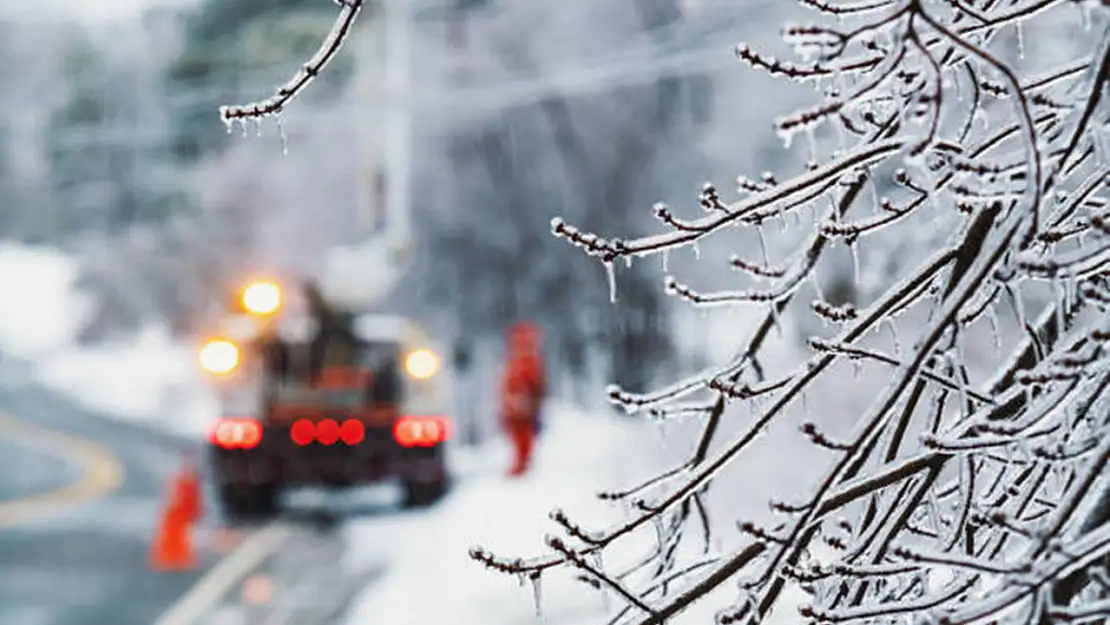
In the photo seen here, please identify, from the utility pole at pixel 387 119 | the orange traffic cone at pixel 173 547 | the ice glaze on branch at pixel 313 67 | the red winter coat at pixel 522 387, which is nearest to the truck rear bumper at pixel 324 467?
the orange traffic cone at pixel 173 547

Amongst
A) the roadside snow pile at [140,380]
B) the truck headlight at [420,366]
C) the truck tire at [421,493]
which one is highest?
the truck headlight at [420,366]

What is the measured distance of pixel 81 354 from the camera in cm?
3778

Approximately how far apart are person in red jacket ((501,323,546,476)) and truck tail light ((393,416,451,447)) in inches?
56.3

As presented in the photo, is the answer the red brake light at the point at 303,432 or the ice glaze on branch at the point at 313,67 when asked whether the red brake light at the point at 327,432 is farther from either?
the ice glaze on branch at the point at 313,67

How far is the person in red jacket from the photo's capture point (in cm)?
1566

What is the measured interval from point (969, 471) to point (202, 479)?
16421 mm

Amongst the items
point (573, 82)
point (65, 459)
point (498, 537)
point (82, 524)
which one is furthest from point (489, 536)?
point (573, 82)

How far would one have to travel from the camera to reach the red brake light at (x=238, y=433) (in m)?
14.0

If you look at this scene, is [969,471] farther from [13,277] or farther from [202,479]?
[13,277]

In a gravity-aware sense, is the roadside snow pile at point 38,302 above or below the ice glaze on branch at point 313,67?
below

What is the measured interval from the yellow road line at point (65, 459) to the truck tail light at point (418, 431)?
3.55 metres

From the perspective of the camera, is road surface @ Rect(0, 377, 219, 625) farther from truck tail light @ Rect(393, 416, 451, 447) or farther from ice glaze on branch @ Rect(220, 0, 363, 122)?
ice glaze on branch @ Rect(220, 0, 363, 122)

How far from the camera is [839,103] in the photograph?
94.5 inches

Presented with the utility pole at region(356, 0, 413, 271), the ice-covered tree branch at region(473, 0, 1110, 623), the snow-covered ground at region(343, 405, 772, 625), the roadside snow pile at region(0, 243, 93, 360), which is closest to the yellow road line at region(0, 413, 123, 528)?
the snow-covered ground at region(343, 405, 772, 625)
